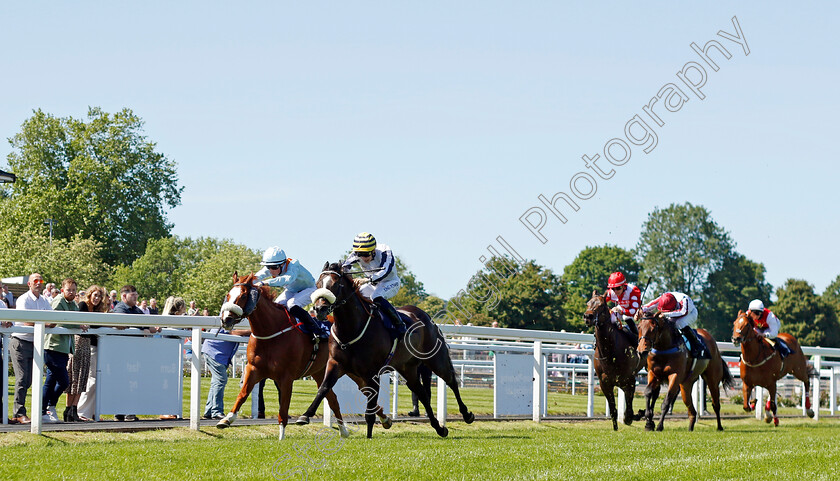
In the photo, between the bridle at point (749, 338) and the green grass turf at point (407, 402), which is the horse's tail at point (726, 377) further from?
the green grass turf at point (407, 402)

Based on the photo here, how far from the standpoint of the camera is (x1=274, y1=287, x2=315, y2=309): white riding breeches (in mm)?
10094

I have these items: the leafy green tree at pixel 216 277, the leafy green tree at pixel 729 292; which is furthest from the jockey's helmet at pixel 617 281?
the leafy green tree at pixel 729 292

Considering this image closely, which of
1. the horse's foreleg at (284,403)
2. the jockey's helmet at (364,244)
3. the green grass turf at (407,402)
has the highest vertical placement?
the jockey's helmet at (364,244)

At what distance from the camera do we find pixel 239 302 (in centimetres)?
901

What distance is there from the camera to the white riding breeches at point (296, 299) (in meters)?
10.1

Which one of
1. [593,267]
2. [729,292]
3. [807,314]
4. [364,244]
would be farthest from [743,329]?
[729,292]

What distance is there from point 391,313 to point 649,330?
174 inches

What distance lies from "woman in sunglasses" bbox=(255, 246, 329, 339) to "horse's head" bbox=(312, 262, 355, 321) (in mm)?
548

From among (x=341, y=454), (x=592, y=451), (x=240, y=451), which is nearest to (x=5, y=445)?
(x=240, y=451)

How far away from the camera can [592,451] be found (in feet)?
27.1

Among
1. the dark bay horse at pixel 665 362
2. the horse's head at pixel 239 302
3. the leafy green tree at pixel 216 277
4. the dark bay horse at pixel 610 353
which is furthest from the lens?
the leafy green tree at pixel 216 277

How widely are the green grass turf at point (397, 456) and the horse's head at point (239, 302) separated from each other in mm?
1115

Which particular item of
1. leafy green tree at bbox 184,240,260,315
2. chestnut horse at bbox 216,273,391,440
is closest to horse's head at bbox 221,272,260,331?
chestnut horse at bbox 216,273,391,440

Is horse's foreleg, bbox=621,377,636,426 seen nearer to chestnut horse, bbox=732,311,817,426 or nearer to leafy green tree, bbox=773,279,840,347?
chestnut horse, bbox=732,311,817,426
